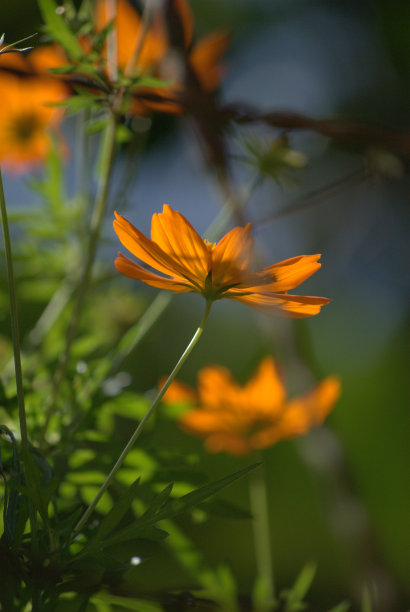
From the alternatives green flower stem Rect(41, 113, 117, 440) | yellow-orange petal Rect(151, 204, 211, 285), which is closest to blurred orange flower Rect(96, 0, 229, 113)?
green flower stem Rect(41, 113, 117, 440)

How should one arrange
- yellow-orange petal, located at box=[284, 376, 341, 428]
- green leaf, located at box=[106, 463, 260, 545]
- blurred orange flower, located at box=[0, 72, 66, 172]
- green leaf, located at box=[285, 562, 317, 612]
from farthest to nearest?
blurred orange flower, located at box=[0, 72, 66, 172] < yellow-orange petal, located at box=[284, 376, 341, 428] < green leaf, located at box=[285, 562, 317, 612] < green leaf, located at box=[106, 463, 260, 545]

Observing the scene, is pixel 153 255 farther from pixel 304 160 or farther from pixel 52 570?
pixel 304 160

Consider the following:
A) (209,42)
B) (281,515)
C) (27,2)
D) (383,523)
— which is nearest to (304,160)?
(209,42)

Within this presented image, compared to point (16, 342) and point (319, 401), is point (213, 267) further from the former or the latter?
point (319, 401)

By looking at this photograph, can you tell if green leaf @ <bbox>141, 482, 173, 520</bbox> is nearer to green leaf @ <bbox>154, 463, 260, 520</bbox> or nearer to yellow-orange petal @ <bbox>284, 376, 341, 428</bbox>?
green leaf @ <bbox>154, 463, 260, 520</bbox>

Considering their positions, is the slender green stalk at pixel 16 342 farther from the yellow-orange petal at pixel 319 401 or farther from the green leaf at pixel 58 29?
the yellow-orange petal at pixel 319 401
